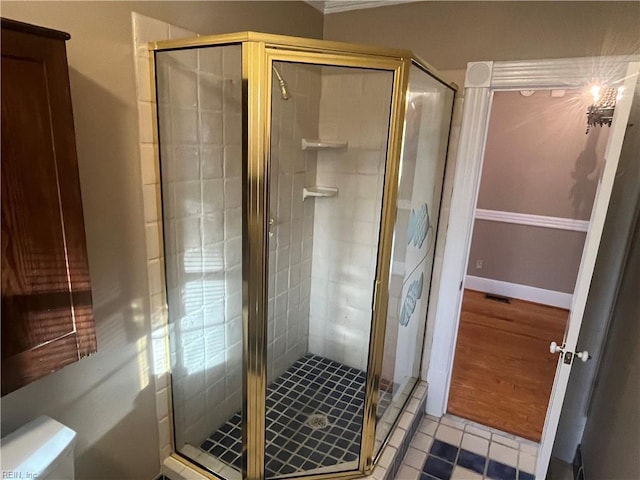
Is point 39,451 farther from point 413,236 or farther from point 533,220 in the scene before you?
point 533,220

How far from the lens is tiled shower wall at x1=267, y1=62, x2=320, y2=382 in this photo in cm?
173

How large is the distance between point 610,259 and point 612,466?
0.87 m

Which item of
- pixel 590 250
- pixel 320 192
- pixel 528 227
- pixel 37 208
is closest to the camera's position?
pixel 37 208

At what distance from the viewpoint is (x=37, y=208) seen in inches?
35.5

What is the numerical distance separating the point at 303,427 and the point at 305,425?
25 millimetres

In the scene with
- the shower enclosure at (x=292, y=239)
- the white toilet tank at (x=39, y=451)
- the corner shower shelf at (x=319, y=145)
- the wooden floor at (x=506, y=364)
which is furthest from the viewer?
the wooden floor at (x=506, y=364)

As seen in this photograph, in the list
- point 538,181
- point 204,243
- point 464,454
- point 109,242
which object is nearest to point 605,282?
point 464,454

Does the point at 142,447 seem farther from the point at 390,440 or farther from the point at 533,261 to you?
the point at 533,261

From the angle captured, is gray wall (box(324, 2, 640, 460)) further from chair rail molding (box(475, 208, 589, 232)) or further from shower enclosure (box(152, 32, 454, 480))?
chair rail molding (box(475, 208, 589, 232))

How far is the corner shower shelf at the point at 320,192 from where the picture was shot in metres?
2.24

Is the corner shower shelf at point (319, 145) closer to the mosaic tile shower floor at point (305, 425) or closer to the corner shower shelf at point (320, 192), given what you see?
the corner shower shelf at point (320, 192)

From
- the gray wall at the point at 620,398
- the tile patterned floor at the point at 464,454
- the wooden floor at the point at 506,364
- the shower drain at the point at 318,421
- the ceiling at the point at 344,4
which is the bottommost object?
the tile patterned floor at the point at 464,454

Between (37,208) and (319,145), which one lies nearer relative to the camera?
(37,208)

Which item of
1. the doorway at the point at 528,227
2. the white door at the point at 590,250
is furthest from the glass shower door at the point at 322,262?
the doorway at the point at 528,227
